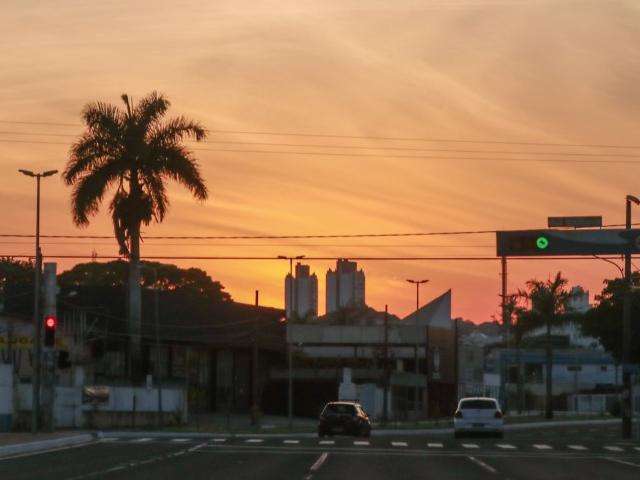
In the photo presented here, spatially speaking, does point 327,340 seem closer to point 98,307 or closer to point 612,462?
point 98,307

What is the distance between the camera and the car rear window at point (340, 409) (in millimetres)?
53188

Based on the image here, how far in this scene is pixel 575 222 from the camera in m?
51.6

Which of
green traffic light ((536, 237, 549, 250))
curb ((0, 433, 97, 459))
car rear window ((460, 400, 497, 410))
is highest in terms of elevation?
green traffic light ((536, 237, 549, 250))

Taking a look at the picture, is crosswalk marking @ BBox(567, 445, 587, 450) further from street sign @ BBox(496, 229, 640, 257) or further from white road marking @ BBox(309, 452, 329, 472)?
white road marking @ BBox(309, 452, 329, 472)

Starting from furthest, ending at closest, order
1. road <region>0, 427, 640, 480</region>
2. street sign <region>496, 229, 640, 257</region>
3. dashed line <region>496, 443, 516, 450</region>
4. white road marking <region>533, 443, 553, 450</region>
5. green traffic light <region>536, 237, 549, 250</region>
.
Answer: street sign <region>496, 229, 640, 257</region> → green traffic light <region>536, 237, 549, 250</region> → white road marking <region>533, 443, 553, 450</region> → dashed line <region>496, 443, 516, 450</region> → road <region>0, 427, 640, 480</region>

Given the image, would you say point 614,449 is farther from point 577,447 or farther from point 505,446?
point 505,446

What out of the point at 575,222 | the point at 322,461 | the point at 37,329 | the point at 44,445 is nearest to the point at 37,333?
the point at 37,329

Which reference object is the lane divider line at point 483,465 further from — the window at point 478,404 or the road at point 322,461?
the window at point 478,404

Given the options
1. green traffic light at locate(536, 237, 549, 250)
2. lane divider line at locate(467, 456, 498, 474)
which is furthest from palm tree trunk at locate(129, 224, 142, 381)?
lane divider line at locate(467, 456, 498, 474)

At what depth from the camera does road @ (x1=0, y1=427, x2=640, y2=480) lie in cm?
2769

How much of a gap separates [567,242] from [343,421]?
11.6 meters

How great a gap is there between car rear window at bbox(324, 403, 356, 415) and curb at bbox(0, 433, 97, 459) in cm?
1114

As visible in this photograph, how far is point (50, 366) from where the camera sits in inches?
1897

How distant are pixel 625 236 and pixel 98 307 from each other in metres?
38.2
